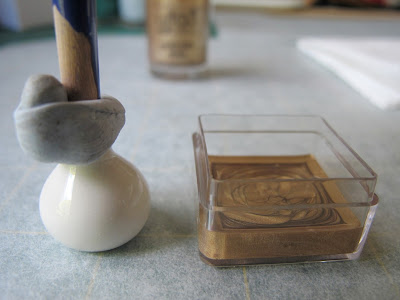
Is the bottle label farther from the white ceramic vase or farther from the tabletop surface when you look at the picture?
the white ceramic vase

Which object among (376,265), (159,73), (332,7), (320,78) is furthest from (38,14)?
(332,7)

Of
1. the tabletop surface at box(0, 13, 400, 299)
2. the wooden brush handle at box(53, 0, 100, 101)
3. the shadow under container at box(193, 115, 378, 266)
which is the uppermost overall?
the wooden brush handle at box(53, 0, 100, 101)

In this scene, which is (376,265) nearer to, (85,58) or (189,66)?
(85,58)

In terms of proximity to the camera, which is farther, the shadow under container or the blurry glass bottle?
the blurry glass bottle

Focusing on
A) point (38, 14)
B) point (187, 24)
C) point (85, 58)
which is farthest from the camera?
point (38, 14)

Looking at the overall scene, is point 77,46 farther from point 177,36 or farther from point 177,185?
point 177,36

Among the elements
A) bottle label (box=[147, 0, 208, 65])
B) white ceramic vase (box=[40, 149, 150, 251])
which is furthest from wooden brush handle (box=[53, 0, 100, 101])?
bottle label (box=[147, 0, 208, 65])
